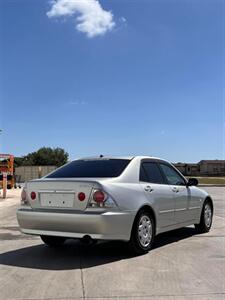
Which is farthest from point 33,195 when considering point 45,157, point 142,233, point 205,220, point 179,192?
point 45,157

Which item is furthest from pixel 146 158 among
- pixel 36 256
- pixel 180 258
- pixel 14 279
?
pixel 14 279

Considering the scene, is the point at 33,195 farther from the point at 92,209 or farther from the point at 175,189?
the point at 175,189

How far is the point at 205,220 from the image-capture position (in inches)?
404

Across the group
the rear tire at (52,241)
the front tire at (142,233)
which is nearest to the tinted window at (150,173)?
the front tire at (142,233)

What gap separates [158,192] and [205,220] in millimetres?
2405

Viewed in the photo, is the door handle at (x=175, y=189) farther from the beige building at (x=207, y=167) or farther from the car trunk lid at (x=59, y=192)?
the beige building at (x=207, y=167)

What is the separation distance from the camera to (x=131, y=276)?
6.22 metres

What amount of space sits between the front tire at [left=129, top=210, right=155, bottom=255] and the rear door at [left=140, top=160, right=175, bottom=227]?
28 cm

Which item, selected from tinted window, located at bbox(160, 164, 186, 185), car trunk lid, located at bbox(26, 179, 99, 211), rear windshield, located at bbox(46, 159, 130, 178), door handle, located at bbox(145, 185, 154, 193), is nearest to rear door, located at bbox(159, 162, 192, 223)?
tinted window, located at bbox(160, 164, 186, 185)

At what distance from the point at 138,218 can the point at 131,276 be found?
56.2 inches

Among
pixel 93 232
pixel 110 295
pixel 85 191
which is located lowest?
pixel 110 295

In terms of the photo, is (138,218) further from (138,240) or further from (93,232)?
(93,232)

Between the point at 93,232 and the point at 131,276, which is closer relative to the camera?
the point at 131,276

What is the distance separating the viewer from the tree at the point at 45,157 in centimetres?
10961
